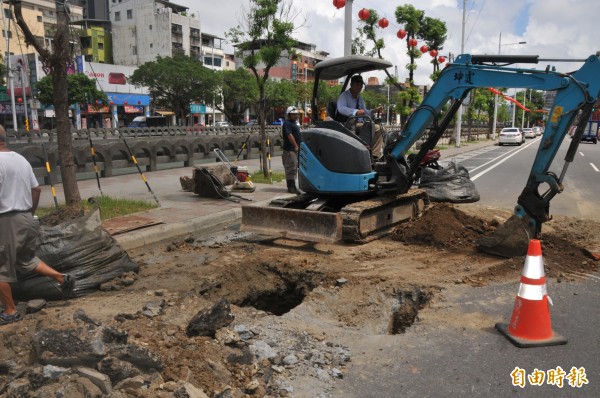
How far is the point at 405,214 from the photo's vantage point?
812 cm

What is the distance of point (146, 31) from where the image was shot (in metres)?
79.1

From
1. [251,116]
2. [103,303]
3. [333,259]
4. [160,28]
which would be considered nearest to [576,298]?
[333,259]

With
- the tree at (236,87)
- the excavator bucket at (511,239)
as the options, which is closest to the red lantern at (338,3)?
the excavator bucket at (511,239)

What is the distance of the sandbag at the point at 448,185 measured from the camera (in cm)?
1029

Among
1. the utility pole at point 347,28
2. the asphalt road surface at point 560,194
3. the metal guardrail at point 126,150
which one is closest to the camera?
the asphalt road surface at point 560,194

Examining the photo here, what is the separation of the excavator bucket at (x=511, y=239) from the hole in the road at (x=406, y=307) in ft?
5.44

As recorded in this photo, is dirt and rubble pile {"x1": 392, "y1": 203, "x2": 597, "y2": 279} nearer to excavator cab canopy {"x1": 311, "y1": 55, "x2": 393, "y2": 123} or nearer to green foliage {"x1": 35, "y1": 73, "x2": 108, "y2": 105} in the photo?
excavator cab canopy {"x1": 311, "y1": 55, "x2": 393, "y2": 123}

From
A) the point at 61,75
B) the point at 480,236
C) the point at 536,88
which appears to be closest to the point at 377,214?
the point at 480,236

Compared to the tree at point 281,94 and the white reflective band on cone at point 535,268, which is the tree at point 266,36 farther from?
the tree at point 281,94

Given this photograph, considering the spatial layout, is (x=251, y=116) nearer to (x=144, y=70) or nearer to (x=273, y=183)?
(x=144, y=70)

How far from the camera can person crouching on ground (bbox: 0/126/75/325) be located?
429cm

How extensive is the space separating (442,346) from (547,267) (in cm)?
258

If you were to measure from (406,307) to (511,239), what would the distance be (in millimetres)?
2090

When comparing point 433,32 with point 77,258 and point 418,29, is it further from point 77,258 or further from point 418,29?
point 77,258
